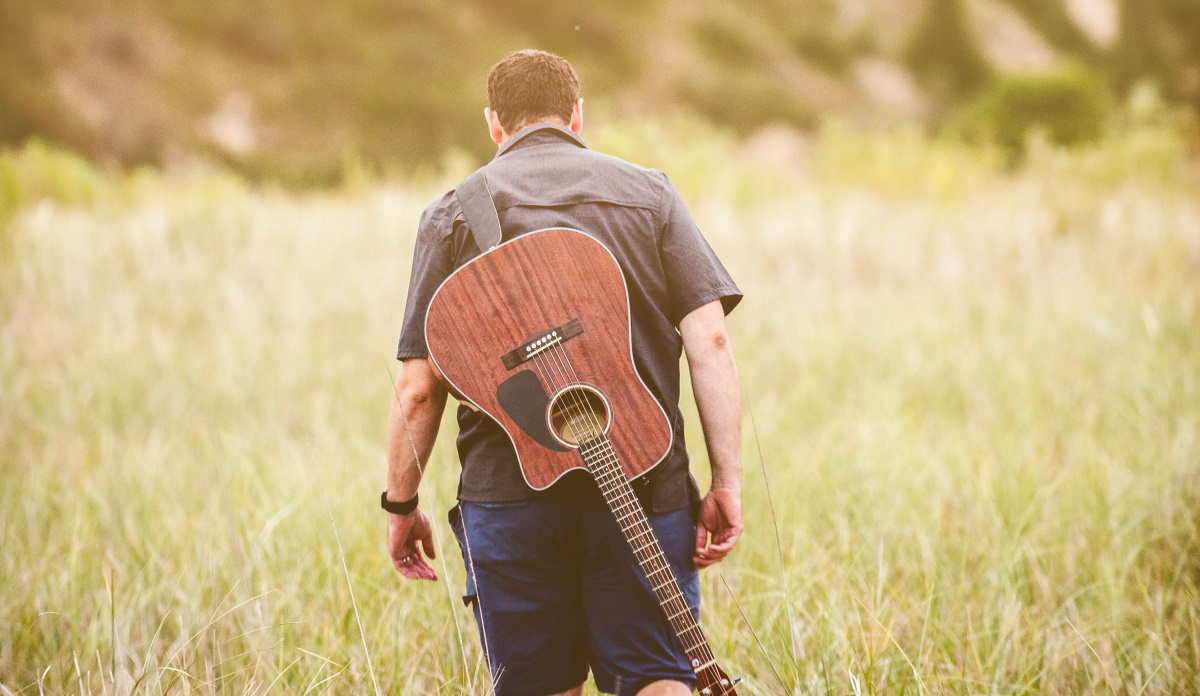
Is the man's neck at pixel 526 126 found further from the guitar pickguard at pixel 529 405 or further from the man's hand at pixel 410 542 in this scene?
the man's hand at pixel 410 542

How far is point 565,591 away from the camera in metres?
1.80

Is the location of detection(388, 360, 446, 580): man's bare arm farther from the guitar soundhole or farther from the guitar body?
the guitar soundhole

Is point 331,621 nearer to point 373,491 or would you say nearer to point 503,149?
point 373,491

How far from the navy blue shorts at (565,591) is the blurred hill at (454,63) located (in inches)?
641

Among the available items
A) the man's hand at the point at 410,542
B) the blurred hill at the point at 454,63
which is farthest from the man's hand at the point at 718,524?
the blurred hill at the point at 454,63

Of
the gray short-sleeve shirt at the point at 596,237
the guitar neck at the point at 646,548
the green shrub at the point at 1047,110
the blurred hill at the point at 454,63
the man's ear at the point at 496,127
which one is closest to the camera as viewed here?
the guitar neck at the point at 646,548

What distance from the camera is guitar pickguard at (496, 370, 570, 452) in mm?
1627

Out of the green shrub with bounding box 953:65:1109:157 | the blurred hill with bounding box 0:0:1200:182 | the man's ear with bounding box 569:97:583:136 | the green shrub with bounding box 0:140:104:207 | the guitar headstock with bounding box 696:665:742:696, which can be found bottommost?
the guitar headstock with bounding box 696:665:742:696

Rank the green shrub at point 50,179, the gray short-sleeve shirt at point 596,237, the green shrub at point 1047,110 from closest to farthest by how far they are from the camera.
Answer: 1. the gray short-sleeve shirt at point 596,237
2. the green shrub at point 50,179
3. the green shrub at point 1047,110

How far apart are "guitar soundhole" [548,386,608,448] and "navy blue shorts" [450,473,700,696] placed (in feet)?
0.44

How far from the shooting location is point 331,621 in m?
2.56

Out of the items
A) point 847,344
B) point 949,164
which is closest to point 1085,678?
point 847,344

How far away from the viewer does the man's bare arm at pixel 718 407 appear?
5.62 feet

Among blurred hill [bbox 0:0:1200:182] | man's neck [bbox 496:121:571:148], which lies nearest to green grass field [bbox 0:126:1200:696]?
man's neck [bbox 496:121:571:148]
